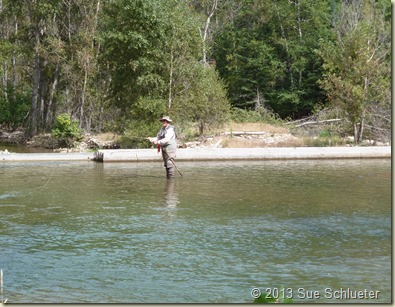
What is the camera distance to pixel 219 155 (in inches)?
947

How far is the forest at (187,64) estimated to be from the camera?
94.4ft

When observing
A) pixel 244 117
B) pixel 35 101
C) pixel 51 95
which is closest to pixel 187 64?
pixel 244 117

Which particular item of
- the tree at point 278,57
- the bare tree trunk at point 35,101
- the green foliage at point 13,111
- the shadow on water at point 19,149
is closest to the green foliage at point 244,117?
the shadow on water at point 19,149

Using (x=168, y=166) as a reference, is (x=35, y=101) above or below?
above

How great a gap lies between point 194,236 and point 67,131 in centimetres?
2130

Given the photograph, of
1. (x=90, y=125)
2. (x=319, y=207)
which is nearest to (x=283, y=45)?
(x=90, y=125)

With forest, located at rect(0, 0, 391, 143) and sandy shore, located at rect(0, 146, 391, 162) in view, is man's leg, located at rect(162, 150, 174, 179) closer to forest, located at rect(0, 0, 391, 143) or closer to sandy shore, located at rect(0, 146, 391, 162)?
sandy shore, located at rect(0, 146, 391, 162)

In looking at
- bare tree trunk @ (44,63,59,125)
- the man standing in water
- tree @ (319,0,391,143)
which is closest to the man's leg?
the man standing in water

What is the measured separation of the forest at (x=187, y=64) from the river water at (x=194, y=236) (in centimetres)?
923

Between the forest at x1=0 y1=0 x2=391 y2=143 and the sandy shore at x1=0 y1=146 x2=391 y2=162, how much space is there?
12.6ft

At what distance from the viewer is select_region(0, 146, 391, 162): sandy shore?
2389 centimetres

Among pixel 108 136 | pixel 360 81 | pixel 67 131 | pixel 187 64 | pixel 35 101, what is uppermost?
pixel 187 64

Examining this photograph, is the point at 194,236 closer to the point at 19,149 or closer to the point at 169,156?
the point at 169,156

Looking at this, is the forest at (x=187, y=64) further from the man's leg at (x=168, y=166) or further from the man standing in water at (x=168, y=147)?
the man's leg at (x=168, y=166)
